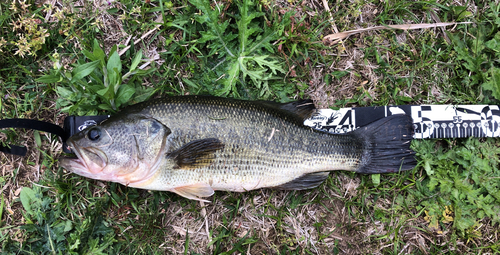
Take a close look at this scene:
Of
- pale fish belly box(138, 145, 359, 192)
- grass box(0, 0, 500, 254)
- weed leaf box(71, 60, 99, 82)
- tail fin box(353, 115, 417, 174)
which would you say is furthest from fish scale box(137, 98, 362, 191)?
weed leaf box(71, 60, 99, 82)

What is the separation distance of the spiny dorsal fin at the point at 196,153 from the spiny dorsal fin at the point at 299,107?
851 mm

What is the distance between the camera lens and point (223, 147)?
10.8 ft

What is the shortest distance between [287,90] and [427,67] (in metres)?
2.00

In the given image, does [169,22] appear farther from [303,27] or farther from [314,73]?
[314,73]

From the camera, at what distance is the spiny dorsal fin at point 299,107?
3.61 metres

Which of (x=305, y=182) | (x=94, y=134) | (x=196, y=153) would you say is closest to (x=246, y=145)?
(x=196, y=153)

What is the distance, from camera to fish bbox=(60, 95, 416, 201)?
318 cm

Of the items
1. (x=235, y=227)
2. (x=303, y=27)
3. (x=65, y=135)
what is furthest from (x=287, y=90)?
(x=65, y=135)

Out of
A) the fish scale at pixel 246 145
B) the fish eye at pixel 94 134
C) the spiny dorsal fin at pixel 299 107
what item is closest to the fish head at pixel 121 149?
the fish eye at pixel 94 134

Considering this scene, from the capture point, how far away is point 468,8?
13.5ft

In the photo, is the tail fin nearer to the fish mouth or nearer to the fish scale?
the fish scale

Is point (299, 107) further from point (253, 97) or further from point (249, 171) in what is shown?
point (249, 171)

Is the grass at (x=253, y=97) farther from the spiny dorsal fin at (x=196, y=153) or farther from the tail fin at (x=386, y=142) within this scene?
the spiny dorsal fin at (x=196, y=153)

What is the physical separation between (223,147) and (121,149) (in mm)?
1095
